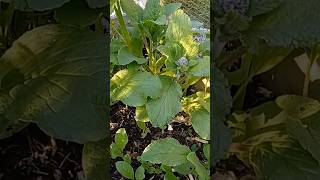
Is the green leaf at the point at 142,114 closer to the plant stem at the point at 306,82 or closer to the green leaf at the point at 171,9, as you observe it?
the green leaf at the point at 171,9

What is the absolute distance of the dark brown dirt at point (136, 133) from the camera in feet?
4.00

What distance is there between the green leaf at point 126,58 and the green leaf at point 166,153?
17 centimetres

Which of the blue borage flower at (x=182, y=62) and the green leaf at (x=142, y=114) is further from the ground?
the blue borage flower at (x=182, y=62)

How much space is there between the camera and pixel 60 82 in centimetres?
82

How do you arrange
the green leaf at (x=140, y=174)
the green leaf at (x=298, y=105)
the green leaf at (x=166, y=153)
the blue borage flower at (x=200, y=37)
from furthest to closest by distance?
the blue borage flower at (x=200, y=37) < the green leaf at (x=140, y=174) < the green leaf at (x=166, y=153) < the green leaf at (x=298, y=105)

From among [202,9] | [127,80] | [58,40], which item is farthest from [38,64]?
[202,9]

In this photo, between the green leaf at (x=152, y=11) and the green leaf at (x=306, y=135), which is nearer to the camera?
the green leaf at (x=306, y=135)

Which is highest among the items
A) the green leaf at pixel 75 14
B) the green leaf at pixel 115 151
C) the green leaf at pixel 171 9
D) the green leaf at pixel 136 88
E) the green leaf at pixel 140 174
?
the green leaf at pixel 75 14

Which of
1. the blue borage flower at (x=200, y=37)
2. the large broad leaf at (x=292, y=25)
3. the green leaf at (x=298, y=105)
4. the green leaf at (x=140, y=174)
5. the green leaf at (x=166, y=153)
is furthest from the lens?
the blue borage flower at (x=200, y=37)

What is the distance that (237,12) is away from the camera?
0.83 meters

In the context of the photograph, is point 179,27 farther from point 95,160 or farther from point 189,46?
point 95,160

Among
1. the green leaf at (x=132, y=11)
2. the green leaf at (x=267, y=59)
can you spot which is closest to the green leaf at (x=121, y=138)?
the green leaf at (x=132, y=11)

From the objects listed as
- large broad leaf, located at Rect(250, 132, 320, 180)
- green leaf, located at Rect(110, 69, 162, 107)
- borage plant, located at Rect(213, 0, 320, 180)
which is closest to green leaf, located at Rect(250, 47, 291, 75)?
borage plant, located at Rect(213, 0, 320, 180)

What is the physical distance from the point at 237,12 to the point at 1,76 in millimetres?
357
